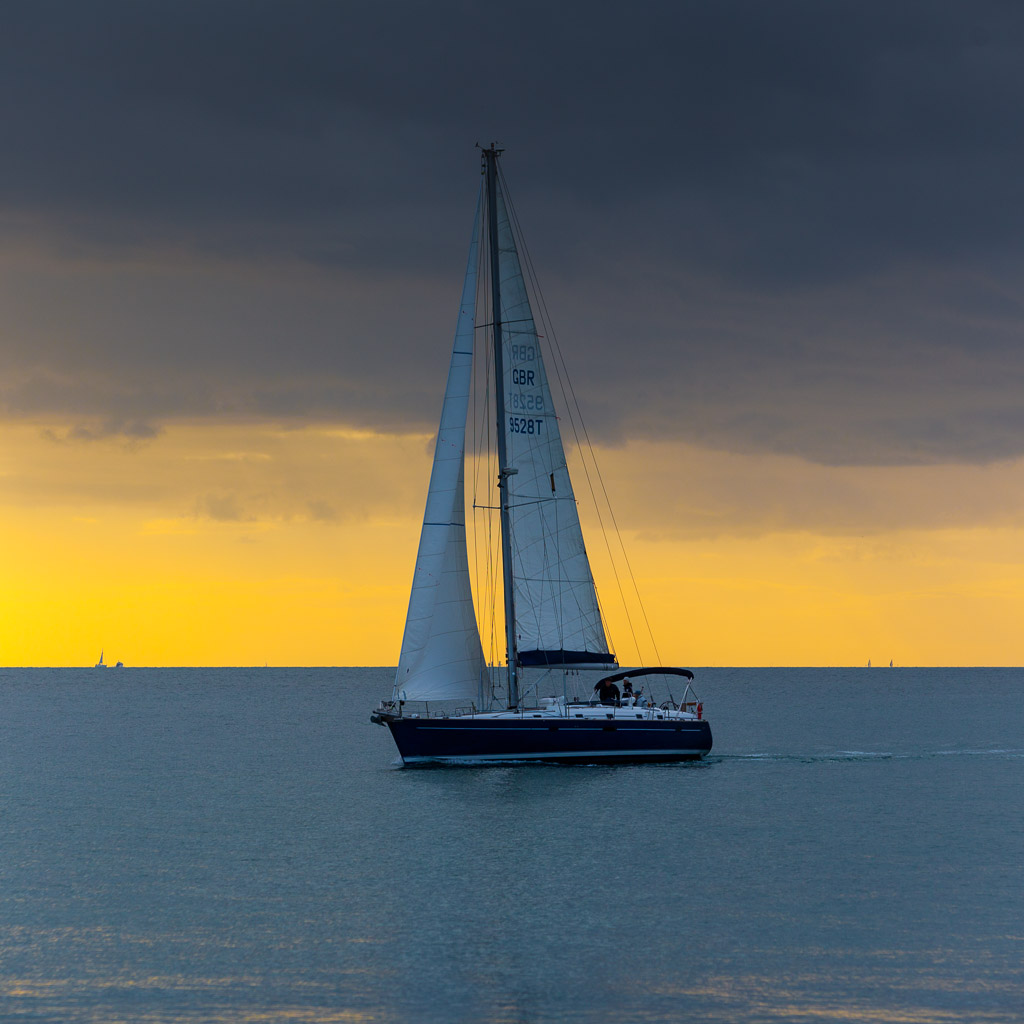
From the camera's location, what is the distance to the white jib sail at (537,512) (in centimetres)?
6241

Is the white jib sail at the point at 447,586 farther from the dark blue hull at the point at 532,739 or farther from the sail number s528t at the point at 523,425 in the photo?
the sail number s528t at the point at 523,425

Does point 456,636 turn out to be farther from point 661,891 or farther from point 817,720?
point 817,720

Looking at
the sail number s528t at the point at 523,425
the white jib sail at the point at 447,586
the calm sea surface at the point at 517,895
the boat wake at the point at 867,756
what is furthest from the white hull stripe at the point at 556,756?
the sail number s528t at the point at 523,425

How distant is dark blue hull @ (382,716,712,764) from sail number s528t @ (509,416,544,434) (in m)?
13.2

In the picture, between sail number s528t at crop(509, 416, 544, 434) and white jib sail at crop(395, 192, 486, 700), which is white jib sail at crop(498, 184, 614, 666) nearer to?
sail number s528t at crop(509, 416, 544, 434)

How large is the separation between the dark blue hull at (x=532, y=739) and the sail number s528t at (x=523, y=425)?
518 inches

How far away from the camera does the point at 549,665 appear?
62219mm

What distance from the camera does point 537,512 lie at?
206 feet

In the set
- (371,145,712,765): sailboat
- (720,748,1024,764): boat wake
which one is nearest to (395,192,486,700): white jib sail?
(371,145,712,765): sailboat

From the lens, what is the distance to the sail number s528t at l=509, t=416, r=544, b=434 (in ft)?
205

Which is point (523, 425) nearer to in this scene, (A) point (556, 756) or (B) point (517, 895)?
(A) point (556, 756)

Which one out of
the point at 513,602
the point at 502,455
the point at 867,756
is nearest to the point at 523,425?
the point at 502,455

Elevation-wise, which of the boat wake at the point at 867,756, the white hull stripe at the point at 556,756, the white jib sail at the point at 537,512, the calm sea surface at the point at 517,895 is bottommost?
the calm sea surface at the point at 517,895

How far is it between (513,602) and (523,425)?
8.13 meters
